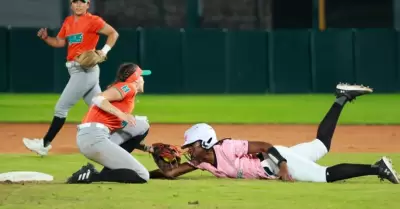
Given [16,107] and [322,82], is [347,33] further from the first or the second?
[16,107]

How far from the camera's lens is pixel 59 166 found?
12.6m

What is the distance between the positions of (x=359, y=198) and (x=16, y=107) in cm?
1555

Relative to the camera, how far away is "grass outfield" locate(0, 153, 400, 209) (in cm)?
905

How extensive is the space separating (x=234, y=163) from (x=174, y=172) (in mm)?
596

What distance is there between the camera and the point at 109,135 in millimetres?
10922

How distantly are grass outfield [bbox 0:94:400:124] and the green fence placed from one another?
508 millimetres

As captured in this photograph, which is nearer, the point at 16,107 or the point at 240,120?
the point at 240,120

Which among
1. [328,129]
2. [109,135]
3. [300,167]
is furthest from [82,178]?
[328,129]

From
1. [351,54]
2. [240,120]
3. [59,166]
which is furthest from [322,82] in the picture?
[59,166]

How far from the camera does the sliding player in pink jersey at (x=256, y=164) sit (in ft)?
34.3

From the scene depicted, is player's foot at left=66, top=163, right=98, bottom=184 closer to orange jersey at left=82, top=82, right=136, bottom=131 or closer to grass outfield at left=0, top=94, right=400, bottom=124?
orange jersey at left=82, top=82, right=136, bottom=131

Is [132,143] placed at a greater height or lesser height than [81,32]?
lesser

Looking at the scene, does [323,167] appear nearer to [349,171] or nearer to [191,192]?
[349,171]

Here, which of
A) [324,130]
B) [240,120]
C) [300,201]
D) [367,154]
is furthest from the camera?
[240,120]
